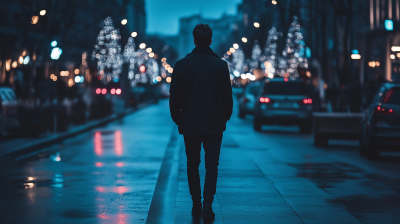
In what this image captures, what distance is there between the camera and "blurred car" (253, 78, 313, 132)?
954 inches

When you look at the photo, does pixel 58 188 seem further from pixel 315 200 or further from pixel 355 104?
pixel 355 104

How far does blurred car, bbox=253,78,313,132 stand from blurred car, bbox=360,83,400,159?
31.4 feet

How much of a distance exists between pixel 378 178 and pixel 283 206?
3657 mm

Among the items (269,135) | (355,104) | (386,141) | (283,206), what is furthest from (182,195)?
(355,104)

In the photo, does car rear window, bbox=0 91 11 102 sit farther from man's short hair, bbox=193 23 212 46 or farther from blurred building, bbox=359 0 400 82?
blurred building, bbox=359 0 400 82

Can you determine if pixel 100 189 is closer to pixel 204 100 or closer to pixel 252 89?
pixel 204 100

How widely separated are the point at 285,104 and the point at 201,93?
1757cm

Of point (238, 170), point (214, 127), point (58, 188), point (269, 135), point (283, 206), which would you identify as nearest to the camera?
point (214, 127)

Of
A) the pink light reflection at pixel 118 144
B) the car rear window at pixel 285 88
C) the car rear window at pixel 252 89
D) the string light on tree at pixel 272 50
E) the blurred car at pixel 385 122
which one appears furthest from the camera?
the string light on tree at pixel 272 50

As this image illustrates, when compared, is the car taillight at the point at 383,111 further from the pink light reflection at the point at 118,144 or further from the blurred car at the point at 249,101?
the blurred car at the point at 249,101

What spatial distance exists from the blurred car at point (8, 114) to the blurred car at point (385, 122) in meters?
9.91

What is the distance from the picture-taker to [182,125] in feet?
23.1

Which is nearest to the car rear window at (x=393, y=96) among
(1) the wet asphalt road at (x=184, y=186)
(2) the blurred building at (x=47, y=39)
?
(1) the wet asphalt road at (x=184, y=186)

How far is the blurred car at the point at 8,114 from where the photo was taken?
770 inches
